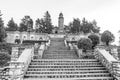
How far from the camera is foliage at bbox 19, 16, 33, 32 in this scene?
39.0 metres

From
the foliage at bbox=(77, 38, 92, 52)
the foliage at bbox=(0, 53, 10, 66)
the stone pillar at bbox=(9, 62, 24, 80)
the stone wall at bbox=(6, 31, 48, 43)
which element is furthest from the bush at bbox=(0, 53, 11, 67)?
the stone wall at bbox=(6, 31, 48, 43)

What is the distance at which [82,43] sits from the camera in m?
12.0

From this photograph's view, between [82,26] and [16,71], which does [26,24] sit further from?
[16,71]

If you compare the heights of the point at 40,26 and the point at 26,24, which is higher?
the point at 26,24

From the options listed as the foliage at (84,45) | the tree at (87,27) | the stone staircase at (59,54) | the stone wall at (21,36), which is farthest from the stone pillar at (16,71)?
the tree at (87,27)

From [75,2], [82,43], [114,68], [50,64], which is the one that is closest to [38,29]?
[75,2]

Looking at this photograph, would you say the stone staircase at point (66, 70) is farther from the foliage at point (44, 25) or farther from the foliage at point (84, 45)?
the foliage at point (44, 25)

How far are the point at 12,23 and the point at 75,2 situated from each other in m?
28.1

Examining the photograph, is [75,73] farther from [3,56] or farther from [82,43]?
[3,56]

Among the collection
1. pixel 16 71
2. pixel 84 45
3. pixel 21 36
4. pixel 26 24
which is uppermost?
pixel 26 24

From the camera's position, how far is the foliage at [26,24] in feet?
128

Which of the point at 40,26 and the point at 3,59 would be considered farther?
the point at 40,26

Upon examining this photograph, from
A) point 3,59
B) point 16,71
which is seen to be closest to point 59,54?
point 3,59

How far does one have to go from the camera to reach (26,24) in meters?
39.7
